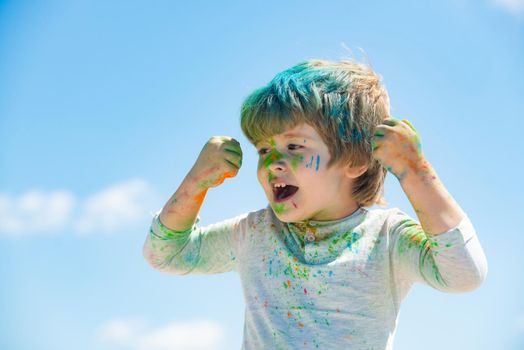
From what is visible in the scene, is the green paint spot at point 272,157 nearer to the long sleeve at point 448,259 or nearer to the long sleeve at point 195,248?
the long sleeve at point 195,248

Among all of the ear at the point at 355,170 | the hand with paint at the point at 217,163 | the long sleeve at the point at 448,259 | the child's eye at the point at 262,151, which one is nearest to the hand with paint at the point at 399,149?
the long sleeve at the point at 448,259

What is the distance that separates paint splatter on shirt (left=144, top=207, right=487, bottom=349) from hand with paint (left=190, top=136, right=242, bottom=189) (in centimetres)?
29

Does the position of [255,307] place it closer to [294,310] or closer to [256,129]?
[294,310]

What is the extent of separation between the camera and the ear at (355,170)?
2668 millimetres

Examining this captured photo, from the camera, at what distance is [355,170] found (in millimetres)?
2680

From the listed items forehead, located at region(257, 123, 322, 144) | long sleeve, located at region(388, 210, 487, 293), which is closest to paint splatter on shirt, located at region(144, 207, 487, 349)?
long sleeve, located at region(388, 210, 487, 293)

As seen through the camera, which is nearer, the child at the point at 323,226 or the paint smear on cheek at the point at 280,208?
the child at the point at 323,226

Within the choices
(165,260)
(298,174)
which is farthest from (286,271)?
(165,260)

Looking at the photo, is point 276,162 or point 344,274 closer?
point 344,274

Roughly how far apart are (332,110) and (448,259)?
0.77m

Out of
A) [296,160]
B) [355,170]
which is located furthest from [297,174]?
[355,170]

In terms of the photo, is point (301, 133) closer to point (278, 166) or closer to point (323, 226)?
point (278, 166)

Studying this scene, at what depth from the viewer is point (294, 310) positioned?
2.45m

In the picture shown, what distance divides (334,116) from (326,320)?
81cm
